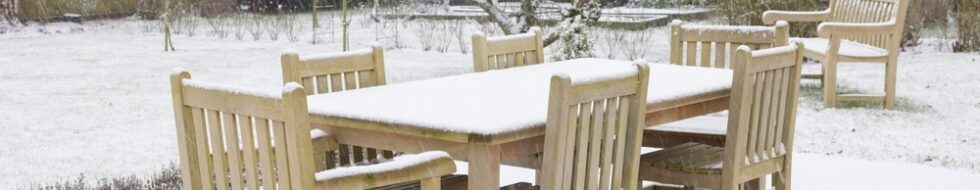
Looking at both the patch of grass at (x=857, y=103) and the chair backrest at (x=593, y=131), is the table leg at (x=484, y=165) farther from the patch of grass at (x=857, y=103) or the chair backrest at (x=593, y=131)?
the patch of grass at (x=857, y=103)

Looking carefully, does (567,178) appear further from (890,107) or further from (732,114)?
(890,107)

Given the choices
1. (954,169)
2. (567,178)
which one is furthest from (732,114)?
(954,169)

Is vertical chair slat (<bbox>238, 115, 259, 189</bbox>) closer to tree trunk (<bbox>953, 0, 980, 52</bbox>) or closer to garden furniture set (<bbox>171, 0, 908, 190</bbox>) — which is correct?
garden furniture set (<bbox>171, 0, 908, 190</bbox>)

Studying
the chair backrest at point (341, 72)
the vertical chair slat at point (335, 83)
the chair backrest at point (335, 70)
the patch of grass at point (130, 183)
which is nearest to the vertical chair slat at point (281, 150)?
the chair backrest at point (341, 72)

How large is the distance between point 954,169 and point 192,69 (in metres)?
7.09

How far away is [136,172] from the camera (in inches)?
242

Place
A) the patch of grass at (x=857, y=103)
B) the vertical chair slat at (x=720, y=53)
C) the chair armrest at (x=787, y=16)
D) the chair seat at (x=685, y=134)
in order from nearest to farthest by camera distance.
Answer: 1. the chair seat at (x=685, y=134)
2. the vertical chair slat at (x=720, y=53)
3. the patch of grass at (x=857, y=103)
4. the chair armrest at (x=787, y=16)

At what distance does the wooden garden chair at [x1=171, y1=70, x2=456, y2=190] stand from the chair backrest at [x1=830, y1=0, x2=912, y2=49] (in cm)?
473

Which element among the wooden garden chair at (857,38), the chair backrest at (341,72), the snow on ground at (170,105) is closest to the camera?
the chair backrest at (341,72)

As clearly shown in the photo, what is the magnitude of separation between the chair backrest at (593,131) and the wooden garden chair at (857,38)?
3989mm

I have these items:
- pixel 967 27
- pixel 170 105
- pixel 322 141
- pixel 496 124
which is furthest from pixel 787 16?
pixel 496 124

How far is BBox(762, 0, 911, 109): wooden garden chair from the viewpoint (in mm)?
6559

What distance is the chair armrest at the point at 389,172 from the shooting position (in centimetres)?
233

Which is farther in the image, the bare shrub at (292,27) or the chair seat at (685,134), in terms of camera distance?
the bare shrub at (292,27)
